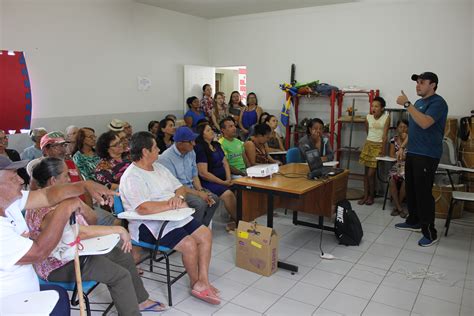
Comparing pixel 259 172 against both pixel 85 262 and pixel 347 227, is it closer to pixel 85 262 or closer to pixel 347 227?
→ pixel 347 227

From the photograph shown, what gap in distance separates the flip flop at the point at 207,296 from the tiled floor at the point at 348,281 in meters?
0.04

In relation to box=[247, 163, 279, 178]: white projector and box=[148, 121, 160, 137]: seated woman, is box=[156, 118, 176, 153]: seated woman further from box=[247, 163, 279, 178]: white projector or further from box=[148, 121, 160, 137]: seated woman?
box=[247, 163, 279, 178]: white projector

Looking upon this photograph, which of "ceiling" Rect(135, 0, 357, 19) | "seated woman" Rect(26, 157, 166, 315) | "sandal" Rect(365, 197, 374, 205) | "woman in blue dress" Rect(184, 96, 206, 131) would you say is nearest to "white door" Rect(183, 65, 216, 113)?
"woman in blue dress" Rect(184, 96, 206, 131)

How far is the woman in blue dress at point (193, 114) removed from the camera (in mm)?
6676

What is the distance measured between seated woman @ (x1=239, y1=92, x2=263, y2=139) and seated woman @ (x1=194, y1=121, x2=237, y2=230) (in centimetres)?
263

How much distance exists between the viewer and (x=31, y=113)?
4953 millimetres

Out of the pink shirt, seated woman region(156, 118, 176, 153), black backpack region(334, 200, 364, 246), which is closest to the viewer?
the pink shirt

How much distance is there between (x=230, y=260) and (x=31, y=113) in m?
3.41

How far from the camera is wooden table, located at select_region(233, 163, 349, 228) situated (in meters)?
3.18

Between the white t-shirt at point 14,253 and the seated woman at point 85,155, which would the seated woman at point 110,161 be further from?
the white t-shirt at point 14,253

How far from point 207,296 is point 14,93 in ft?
12.5

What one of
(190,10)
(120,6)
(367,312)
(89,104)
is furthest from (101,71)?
(367,312)

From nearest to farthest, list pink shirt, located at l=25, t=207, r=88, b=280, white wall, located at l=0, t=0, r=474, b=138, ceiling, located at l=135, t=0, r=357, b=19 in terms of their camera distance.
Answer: pink shirt, located at l=25, t=207, r=88, b=280
white wall, located at l=0, t=0, r=474, b=138
ceiling, located at l=135, t=0, r=357, b=19

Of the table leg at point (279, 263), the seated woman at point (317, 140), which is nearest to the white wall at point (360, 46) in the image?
the seated woman at point (317, 140)
